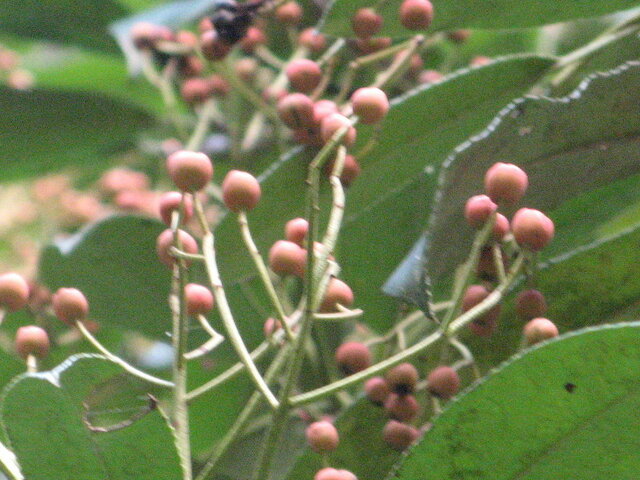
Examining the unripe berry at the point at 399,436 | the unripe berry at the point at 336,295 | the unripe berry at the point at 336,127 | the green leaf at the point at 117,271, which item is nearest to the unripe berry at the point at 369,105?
the unripe berry at the point at 336,127

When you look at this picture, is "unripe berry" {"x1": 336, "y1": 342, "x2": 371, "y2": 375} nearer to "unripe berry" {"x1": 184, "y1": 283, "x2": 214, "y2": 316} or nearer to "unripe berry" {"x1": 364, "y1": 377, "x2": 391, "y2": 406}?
"unripe berry" {"x1": 364, "y1": 377, "x2": 391, "y2": 406}

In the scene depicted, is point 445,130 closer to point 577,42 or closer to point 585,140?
point 585,140

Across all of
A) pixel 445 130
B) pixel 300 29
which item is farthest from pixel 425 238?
pixel 300 29

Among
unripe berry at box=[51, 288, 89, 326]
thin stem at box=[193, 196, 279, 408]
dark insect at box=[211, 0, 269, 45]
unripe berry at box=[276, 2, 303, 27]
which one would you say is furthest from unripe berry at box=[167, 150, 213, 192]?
unripe berry at box=[276, 2, 303, 27]

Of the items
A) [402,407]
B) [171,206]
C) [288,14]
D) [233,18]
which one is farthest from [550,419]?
[288,14]

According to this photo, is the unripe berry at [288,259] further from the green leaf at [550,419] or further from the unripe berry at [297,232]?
the green leaf at [550,419]

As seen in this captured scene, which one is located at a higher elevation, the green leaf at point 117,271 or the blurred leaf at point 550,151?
the blurred leaf at point 550,151
